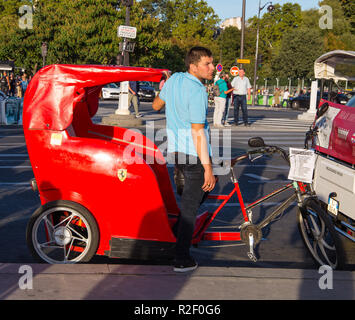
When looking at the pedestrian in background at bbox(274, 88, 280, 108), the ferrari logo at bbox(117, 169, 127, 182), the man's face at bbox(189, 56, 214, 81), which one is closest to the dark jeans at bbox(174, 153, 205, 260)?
the ferrari logo at bbox(117, 169, 127, 182)

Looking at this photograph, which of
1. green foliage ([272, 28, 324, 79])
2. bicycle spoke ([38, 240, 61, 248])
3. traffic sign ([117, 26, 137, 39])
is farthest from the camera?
green foliage ([272, 28, 324, 79])

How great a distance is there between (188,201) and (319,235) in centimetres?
121

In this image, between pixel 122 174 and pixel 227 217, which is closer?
pixel 122 174

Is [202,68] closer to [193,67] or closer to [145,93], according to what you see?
[193,67]

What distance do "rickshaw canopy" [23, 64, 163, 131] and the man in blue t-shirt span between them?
0.36m

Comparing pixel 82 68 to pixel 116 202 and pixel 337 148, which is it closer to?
pixel 116 202

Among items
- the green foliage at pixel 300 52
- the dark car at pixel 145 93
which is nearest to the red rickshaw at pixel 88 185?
the dark car at pixel 145 93

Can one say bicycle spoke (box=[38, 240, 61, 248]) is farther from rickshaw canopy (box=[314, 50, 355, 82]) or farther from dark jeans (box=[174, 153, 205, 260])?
rickshaw canopy (box=[314, 50, 355, 82])

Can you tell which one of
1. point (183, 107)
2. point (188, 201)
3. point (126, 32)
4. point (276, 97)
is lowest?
point (276, 97)

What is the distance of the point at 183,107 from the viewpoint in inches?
166

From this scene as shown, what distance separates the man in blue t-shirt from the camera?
4160mm

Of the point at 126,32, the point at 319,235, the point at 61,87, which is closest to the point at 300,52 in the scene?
the point at 126,32

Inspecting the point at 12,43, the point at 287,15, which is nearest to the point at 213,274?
the point at 12,43
